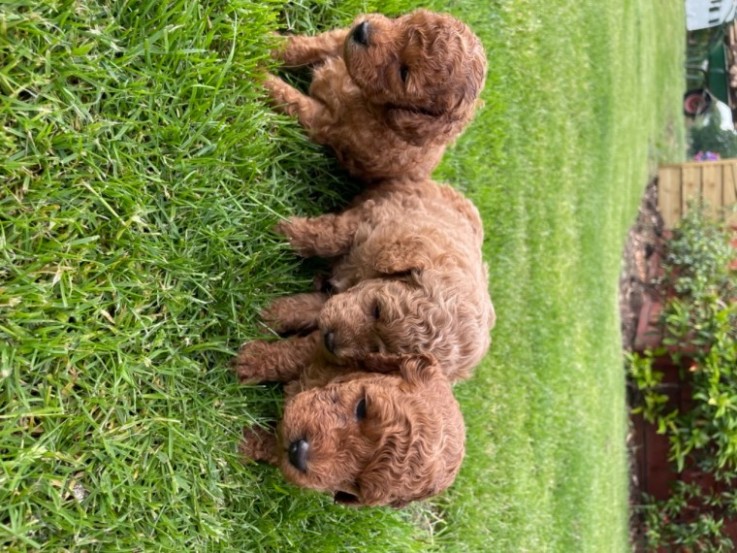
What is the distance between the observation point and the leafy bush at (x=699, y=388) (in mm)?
8133

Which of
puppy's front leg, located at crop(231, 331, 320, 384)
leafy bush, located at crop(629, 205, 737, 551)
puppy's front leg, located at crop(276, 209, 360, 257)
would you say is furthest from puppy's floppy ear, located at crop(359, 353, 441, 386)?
leafy bush, located at crop(629, 205, 737, 551)

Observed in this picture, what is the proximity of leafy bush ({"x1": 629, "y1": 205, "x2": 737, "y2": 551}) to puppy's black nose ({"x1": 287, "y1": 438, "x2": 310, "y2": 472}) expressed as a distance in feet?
22.3

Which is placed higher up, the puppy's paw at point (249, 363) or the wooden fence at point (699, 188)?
the puppy's paw at point (249, 363)

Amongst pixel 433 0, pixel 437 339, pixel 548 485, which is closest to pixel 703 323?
pixel 548 485

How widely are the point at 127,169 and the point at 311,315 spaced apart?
51.5 inches

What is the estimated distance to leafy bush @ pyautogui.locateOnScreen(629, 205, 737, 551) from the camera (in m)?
8.13

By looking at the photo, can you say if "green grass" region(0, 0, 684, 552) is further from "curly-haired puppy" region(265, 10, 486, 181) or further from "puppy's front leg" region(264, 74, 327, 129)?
"curly-haired puppy" region(265, 10, 486, 181)

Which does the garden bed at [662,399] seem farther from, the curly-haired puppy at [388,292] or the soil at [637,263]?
the curly-haired puppy at [388,292]

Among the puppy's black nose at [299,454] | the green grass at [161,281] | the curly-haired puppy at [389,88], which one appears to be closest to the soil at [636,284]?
the green grass at [161,281]

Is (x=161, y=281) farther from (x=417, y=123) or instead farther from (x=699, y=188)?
(x=699, y=188)

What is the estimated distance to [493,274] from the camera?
241 inches

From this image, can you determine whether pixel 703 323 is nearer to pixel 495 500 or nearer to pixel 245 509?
pixel 495 500

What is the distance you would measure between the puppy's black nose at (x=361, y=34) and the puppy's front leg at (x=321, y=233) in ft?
3.22

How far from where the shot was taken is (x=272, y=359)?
3568mm
